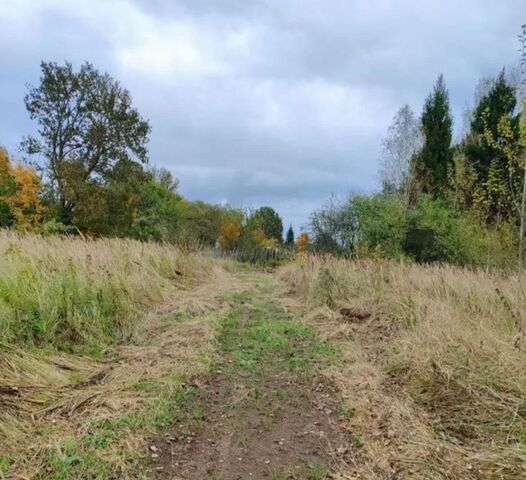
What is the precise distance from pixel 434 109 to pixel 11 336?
75.7 ft

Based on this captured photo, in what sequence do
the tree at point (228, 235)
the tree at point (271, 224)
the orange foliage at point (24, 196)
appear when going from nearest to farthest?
the orange foliage at point (24, 196) < the tree at point (228, 235) < the tree at point (271, 224)

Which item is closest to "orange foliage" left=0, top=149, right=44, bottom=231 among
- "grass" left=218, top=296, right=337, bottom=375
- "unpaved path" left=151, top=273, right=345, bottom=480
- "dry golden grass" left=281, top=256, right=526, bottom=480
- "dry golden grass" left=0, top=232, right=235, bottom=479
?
"dry golden grass" left=0, top=232, right=235, bottom=479

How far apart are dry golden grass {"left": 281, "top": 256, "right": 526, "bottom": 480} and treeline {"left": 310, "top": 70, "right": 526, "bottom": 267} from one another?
3145mm

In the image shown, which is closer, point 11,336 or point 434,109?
point 11,336

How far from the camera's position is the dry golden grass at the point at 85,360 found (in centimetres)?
Result: 263

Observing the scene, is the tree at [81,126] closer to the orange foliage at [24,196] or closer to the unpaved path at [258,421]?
the orange foliage at [24,196]

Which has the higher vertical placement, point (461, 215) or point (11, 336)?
point (461, 215)

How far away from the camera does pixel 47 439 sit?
2699 mm

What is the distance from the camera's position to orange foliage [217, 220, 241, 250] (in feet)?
120

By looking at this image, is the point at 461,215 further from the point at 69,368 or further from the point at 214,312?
the point at 69,368

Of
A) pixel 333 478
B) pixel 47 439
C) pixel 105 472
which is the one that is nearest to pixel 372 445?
pixel 333 478

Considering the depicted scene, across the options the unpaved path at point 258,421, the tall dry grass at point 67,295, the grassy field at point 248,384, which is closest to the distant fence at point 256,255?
the tall dry grass at point 67,295

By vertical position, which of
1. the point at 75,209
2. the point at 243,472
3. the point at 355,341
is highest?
the point at 75,209

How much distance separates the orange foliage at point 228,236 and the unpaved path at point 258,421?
3106 centimetres
